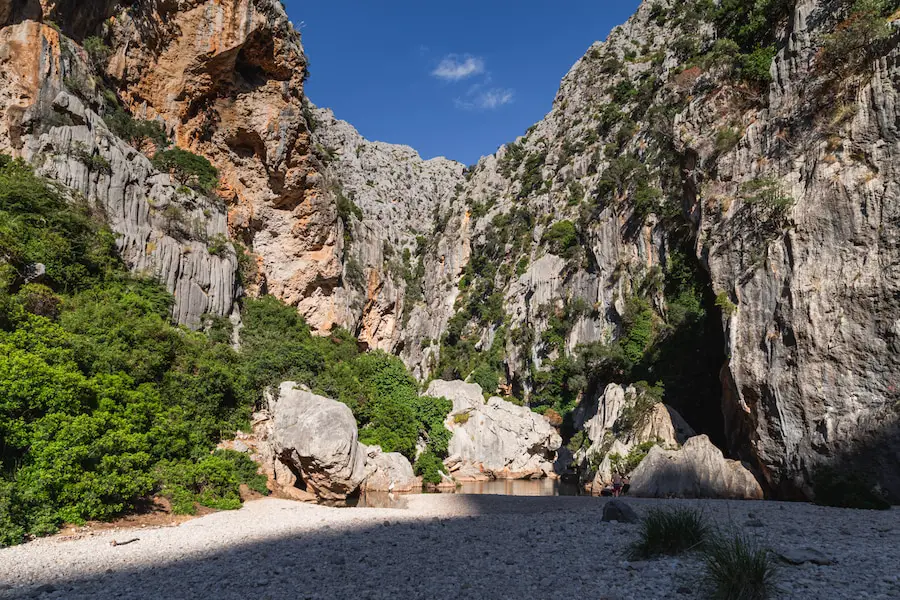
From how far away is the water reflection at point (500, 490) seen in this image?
58.5 feet

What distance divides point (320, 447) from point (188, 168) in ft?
65.9

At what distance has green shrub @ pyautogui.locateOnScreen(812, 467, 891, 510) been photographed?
1135 centimetres

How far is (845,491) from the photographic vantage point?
38.9 feet

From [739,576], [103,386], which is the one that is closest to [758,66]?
[739,576]

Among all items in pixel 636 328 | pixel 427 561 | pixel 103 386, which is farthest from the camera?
pixel 636 328

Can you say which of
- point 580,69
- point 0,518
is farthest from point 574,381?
point 580,69

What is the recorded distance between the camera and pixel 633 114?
48.7 metres

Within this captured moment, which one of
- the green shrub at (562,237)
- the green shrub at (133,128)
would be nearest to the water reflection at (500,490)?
the green shrub at (133,128)

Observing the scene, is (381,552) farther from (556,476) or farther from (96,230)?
(556,476)

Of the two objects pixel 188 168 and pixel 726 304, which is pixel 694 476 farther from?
pixel 188 168

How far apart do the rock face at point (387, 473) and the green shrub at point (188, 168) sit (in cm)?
1877

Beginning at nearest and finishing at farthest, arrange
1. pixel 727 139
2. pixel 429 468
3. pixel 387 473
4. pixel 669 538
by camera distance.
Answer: pixel 669 538 < pixel 727 139 < pixel 387 473 < pixel 429 468

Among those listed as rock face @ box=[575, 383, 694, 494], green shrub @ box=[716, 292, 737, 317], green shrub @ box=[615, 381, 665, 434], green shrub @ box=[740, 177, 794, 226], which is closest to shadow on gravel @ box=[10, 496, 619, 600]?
green shrub @ box=[716, 292, 737, 317]

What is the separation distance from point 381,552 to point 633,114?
5114 centimetres
